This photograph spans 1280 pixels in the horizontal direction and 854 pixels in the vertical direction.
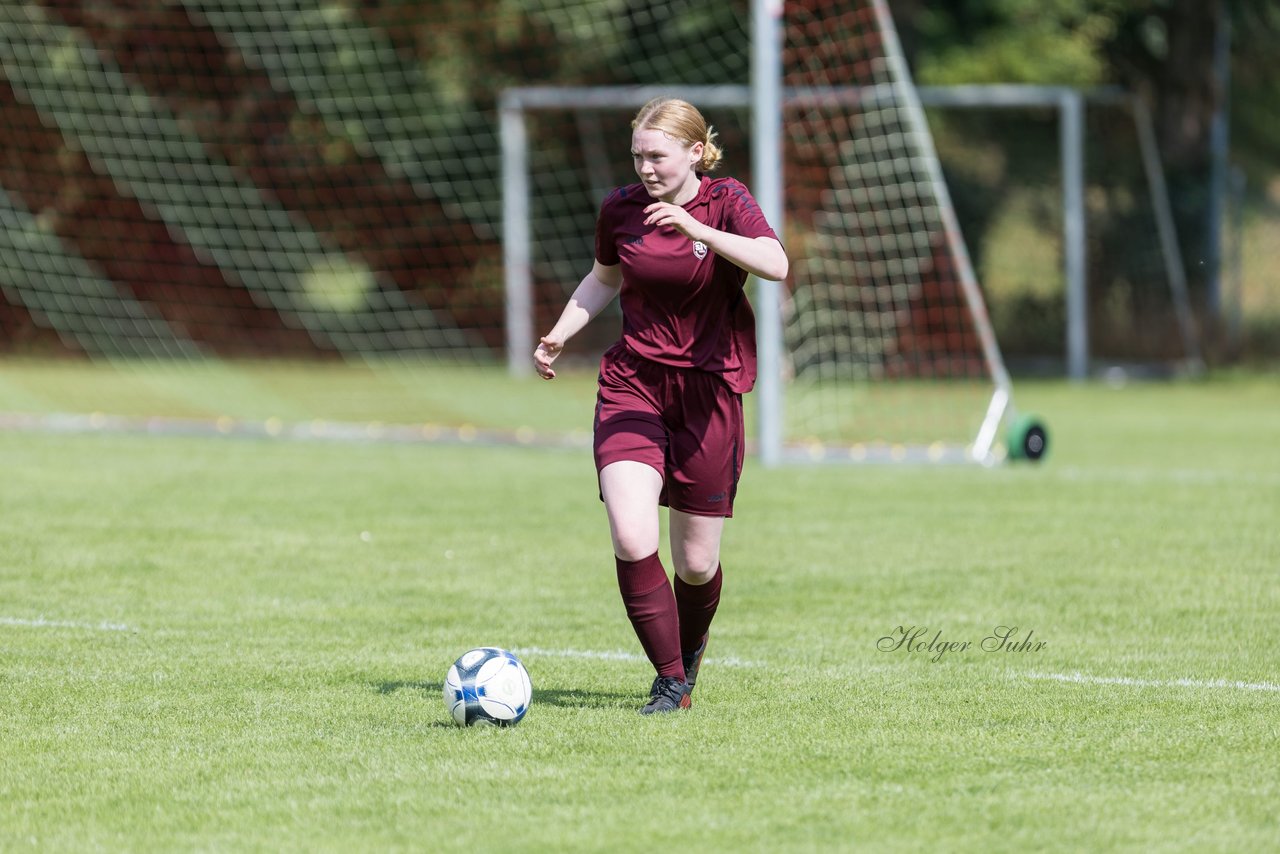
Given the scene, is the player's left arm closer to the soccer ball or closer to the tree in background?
the soccer ball

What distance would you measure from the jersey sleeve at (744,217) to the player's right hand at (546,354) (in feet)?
2.09

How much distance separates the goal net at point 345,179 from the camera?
73.7ft

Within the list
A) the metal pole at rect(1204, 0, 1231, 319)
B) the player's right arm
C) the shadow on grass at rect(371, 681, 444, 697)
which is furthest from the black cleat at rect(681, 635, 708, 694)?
the metal pole at rect(1204, 0, 1231, 319)

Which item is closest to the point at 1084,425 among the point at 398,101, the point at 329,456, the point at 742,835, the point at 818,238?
the point at 818,238

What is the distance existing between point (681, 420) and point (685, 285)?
411 mm

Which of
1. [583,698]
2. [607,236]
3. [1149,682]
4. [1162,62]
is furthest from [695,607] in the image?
[1162,62]

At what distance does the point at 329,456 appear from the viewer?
13.9 meters

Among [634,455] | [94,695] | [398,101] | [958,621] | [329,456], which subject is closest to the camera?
[634,455]

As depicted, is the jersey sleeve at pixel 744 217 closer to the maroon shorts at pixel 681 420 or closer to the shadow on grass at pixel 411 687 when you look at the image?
the maroon shorts at pixel 681 420

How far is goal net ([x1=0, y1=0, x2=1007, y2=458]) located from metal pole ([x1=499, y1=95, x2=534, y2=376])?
0.66m

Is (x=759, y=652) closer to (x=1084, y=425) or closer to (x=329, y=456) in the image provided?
(x=329, y=456)

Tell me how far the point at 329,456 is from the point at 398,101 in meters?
11.5

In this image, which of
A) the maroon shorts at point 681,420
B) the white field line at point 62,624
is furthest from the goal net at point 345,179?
the maroon shorts at point 681,420

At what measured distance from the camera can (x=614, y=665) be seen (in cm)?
665
